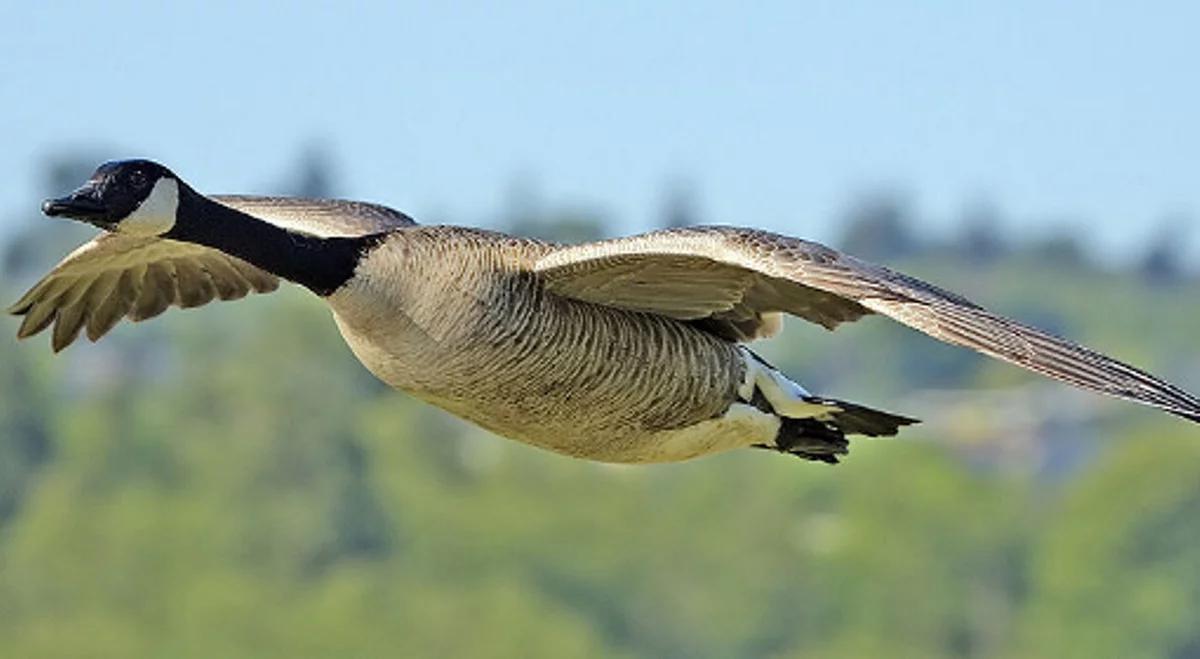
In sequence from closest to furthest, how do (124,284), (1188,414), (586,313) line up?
1. (1188,414)
2. (586,313)
3. (124,284)

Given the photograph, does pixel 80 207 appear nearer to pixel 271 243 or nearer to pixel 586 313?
pixel 271 243

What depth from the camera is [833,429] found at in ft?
55.2

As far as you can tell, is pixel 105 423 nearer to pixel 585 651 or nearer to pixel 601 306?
pixel 585 651

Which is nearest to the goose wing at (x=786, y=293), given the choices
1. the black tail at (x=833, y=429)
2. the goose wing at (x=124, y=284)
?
the black tail at (x=833, y=429)

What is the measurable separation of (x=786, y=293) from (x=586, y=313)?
1084 millimetres

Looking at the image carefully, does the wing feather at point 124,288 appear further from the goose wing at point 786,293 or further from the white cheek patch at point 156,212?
the white cheek patch at point 156,212

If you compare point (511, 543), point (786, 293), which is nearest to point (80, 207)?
point (786, 293)

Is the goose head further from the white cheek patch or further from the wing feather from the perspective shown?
the wing feather

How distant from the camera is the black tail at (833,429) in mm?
16547

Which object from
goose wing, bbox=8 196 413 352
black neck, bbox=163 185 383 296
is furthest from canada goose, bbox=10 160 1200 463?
goose wing, bbox=8 196 413 352

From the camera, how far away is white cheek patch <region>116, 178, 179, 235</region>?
1414cm

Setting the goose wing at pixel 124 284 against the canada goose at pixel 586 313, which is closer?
the canada goose at pixel 586 313

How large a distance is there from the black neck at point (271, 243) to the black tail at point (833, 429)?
2.71m

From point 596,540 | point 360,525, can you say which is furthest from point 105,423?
point 596,540
